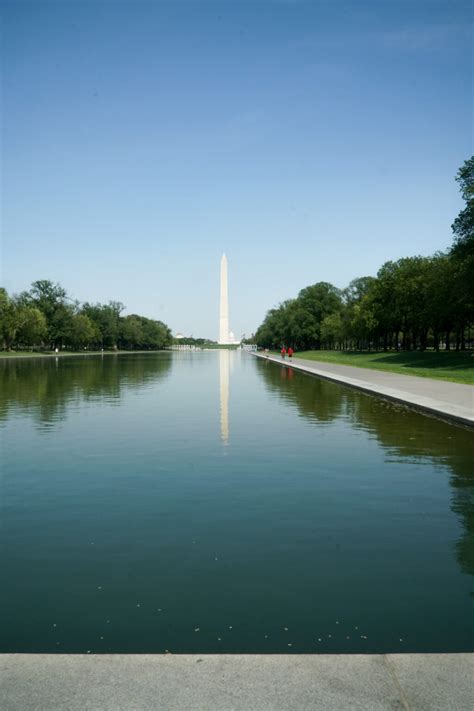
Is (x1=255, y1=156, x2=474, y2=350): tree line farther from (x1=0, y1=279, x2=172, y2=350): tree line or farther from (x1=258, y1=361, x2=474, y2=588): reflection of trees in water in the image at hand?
(x1=0, y1=279, x2=172, y2=350): tree line

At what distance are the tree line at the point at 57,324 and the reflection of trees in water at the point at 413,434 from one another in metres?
82.1

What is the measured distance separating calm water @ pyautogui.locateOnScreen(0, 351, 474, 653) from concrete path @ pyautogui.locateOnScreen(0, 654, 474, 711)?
2.07 feet

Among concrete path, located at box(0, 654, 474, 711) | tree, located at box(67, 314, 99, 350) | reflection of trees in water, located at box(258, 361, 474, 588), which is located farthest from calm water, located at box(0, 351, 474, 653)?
tree, located at box(67, 314, 99, 350)

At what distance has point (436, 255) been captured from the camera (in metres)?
87.3

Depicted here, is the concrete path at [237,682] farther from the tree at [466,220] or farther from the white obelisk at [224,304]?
the white obelisk at [224,304]

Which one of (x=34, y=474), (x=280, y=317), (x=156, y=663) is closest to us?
(x=156, y=663)

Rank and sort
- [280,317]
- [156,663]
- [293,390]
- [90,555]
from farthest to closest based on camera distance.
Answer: [280,317], [293,390], [90,555], [156,663]

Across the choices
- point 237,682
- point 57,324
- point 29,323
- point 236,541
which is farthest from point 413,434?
point 57,324

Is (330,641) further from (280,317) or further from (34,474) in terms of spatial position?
(280,317)

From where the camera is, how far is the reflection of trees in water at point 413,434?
8.28 metres

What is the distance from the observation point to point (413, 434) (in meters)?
15.0

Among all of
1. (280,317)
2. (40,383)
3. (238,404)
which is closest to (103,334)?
(280,317)

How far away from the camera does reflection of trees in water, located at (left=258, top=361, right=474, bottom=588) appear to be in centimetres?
828

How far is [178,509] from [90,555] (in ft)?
6.21
